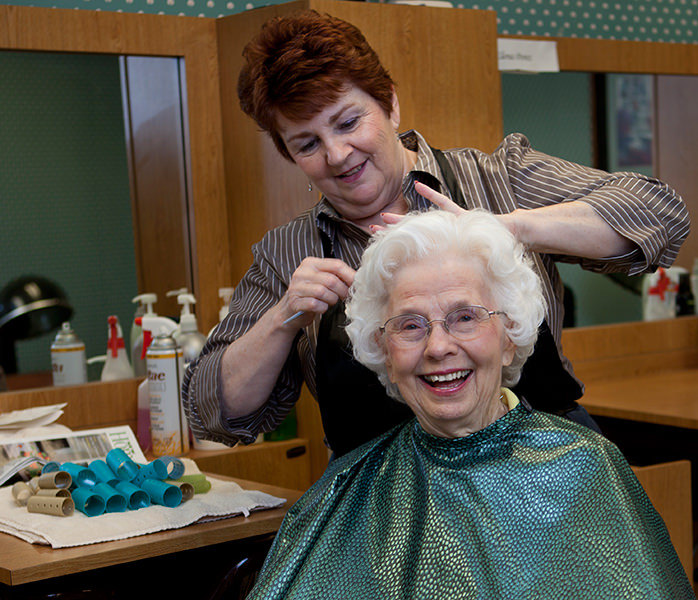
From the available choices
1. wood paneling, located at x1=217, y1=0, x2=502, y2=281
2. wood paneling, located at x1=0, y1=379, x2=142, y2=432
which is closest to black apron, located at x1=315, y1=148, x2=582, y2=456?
wood paneling, located at x1=217, y1=0, x2=502, y2=281

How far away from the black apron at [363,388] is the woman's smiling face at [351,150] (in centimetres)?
13

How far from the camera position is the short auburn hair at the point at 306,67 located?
1713 mm

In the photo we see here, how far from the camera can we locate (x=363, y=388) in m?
1.75

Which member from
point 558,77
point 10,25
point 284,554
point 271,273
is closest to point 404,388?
point 284,554

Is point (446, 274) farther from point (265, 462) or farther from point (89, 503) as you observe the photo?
point (265, 462)

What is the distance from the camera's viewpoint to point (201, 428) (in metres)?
1.90

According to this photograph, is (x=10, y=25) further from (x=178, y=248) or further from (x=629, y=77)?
(x=629, y=77)

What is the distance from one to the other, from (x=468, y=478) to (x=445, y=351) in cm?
22

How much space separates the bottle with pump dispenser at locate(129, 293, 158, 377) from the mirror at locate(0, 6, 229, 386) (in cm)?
2

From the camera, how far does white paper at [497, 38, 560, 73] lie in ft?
10.7

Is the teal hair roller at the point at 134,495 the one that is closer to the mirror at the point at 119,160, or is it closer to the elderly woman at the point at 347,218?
the elderly woman at the point at 347,218

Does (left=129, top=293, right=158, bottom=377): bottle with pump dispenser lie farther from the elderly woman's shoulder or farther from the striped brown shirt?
the elderly woman's shoulder

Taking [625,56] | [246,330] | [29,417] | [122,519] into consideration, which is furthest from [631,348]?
[122,519]

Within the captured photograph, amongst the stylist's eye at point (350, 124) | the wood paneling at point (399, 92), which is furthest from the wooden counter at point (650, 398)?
the stylist's eye at point (350, 124)
